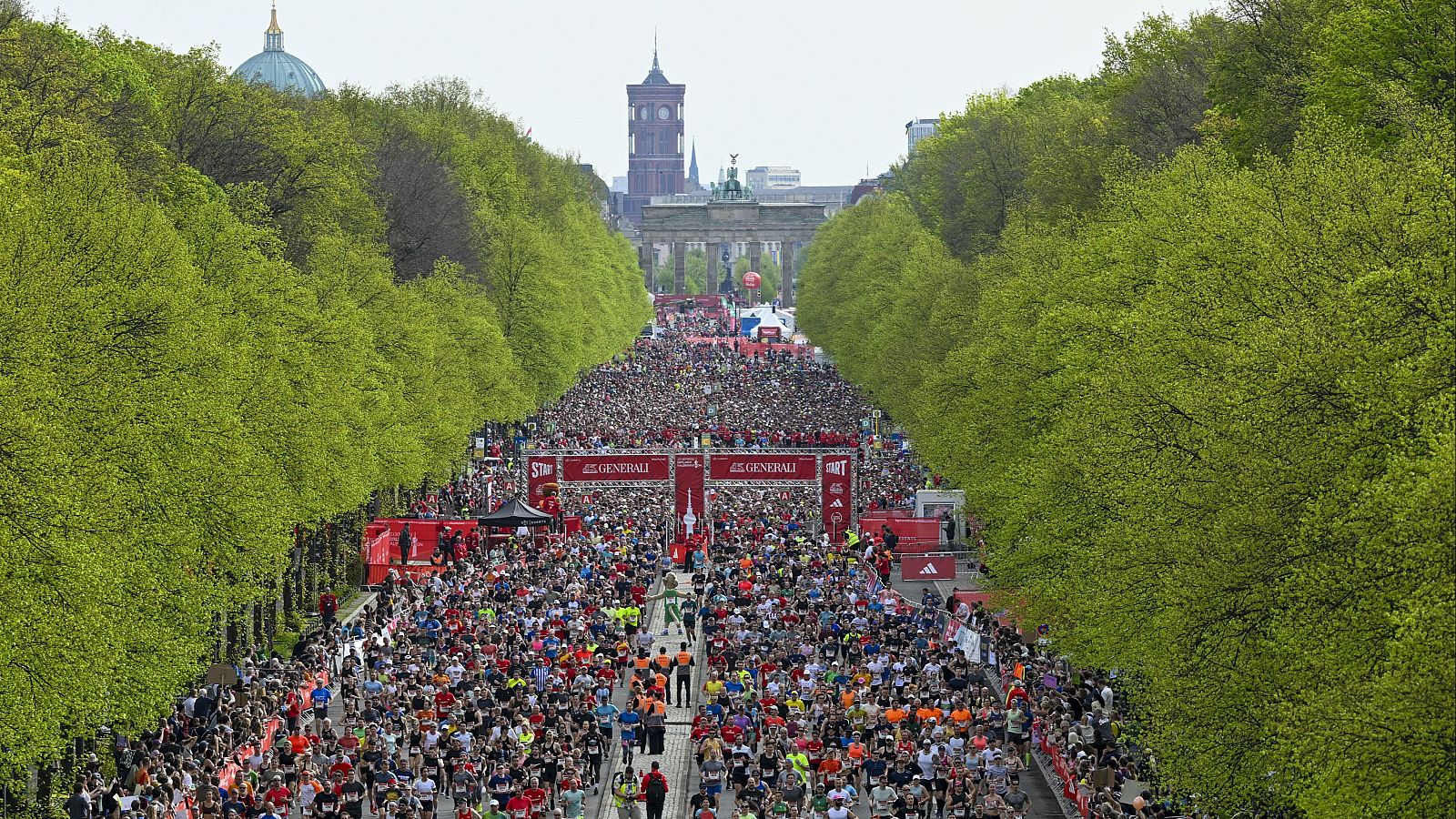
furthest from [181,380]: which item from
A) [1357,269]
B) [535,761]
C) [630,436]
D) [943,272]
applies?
[630,436]

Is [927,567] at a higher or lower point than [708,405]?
lower

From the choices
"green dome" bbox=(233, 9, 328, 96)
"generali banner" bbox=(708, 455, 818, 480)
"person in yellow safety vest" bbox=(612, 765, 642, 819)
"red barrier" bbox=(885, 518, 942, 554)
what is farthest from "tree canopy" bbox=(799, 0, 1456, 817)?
"green dome" bbox=(233, 9, 328, 96)

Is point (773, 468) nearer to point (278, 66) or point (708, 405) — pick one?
point (708, 405)

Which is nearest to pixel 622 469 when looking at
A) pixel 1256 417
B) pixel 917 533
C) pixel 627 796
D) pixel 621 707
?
pixel 917 533

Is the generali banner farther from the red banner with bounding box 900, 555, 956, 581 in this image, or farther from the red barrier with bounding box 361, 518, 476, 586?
the red banner with bounding box 900, 555, 956, 581

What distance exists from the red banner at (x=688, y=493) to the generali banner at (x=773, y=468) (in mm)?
3564

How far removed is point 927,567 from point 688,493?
38.6 ft

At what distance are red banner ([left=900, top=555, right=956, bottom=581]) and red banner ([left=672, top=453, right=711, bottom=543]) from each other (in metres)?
10.5

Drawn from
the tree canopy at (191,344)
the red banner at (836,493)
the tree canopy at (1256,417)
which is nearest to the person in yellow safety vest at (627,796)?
the tree canopy at (191,344)

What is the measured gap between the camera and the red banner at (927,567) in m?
54.1

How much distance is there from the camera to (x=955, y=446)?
5212 centimetres

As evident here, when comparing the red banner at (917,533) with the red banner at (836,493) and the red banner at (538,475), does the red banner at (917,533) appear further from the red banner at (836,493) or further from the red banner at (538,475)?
the red banner at (538,475)

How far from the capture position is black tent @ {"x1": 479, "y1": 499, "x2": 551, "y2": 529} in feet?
197

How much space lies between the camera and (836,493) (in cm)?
6481
